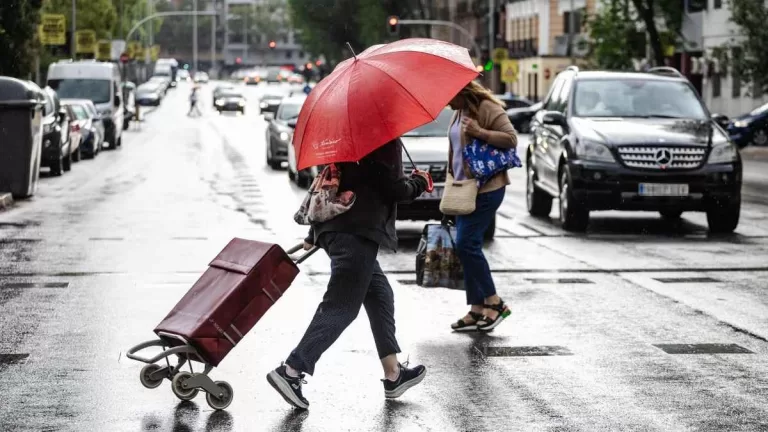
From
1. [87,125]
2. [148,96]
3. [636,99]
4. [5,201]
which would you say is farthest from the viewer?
[148,96]

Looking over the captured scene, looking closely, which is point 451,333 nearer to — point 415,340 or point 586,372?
point 415,340

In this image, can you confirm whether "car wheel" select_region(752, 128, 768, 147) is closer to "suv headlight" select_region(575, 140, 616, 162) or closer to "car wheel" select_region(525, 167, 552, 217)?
"car wheel" select_region(525, 167, 552, 217)

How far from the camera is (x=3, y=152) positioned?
23438 millimetres

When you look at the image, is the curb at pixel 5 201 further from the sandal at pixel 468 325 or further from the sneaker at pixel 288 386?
the sneaker at pixel 288 386

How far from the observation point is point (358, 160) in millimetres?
7438

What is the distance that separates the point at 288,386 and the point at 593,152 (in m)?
10.5

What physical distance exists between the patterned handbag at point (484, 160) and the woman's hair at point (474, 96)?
21cm

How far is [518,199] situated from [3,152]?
7385mm

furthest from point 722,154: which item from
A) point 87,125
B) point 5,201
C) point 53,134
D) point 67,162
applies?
point 87,125

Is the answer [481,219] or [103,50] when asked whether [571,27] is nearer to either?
[103,50]

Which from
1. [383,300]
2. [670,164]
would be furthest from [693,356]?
[670,164]

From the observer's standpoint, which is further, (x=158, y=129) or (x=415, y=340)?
(x=158, y=129)

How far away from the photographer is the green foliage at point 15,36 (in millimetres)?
40094

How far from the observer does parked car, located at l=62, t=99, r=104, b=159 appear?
3912cm
